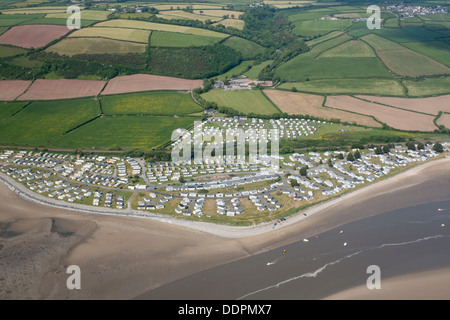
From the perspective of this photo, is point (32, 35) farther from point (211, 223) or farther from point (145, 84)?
point (211, 223)

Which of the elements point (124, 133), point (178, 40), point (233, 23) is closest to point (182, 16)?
point (233, 23)

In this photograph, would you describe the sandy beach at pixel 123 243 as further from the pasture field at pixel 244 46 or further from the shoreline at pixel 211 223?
the pasture field at pixel 244 46

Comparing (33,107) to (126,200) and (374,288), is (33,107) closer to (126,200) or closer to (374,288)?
(126,200)

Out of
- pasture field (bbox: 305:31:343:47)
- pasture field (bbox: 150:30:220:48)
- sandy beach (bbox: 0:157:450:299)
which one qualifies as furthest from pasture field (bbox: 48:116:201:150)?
pasture field (bbox: 305:31:343:47)

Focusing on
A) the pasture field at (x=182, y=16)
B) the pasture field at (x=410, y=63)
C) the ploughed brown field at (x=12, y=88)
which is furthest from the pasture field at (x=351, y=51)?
the ploughed brown field at (x=12, y=88)

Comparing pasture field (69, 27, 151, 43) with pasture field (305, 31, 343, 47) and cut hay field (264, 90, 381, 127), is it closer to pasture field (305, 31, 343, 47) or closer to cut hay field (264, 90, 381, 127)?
cut hay field (264, 90, 381, 127)

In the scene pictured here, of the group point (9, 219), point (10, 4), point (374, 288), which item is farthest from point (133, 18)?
point (374, 288)
